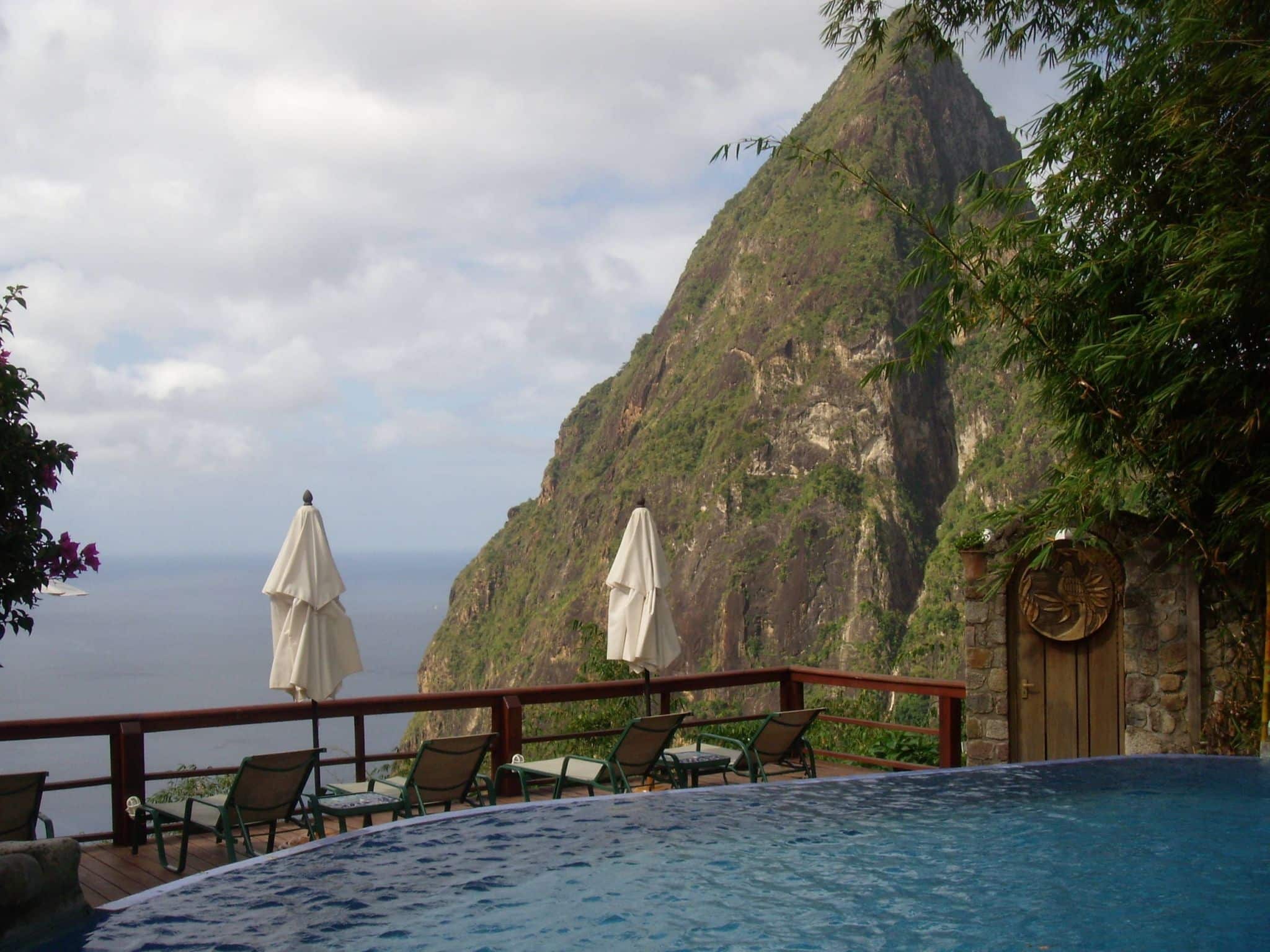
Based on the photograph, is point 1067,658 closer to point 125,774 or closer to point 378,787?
point 378,787

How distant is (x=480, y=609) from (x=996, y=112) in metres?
47.3

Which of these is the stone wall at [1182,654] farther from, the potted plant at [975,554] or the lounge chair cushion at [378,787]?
the lounge chair cushion at [378,787]

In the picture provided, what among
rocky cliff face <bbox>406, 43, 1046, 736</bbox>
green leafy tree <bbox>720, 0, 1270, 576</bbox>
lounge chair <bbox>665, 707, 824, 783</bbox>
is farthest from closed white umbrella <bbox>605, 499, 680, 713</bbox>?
rocky cliff face <bbox>406, 43, 1046, 736</bbox>

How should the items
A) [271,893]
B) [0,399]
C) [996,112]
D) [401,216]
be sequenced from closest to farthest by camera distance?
[271,893] → [0,399] → [401,216] → [996,112]

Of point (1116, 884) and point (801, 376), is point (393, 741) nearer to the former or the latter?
point (801, 376)

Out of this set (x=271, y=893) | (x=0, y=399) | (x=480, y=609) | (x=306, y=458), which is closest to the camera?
(x=271, y=893)

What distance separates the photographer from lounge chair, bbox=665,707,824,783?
6.27 m

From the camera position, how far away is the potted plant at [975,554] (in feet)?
22.7

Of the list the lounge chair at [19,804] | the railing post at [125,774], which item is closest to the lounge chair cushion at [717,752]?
the railing post at [125,774]

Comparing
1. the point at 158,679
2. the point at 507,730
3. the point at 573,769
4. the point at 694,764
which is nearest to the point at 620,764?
the point at 573,769

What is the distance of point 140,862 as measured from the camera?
5.23 metres

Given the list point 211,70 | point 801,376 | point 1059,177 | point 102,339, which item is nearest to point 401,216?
point 102,339

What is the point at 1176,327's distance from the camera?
5.78 meters

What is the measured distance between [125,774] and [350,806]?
1.27 meters
